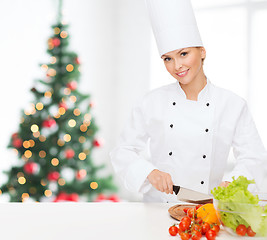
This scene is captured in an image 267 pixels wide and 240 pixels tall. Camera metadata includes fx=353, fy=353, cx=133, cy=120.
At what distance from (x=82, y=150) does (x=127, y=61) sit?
149 centimetres

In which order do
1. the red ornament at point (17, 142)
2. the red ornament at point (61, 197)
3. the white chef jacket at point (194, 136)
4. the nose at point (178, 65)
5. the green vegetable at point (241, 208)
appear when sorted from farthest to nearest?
the red ornament at point (61, 197)
the red ornament at point (17, 142)
the white chef jacket at point (194, 136)
the nose at point (178, 65)
the green vegetable at point (241, 208)

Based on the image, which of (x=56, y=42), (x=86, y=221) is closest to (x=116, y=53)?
(x=56, y=42)

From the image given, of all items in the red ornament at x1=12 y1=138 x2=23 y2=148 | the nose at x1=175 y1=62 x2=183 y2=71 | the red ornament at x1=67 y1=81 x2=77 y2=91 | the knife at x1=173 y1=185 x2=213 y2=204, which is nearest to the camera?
the knife at x1=173 y1=185 x2=213 y2=204

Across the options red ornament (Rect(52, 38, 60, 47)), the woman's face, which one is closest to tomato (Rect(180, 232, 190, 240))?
the woman's face

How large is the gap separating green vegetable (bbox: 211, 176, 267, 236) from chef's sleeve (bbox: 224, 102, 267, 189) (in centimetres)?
38

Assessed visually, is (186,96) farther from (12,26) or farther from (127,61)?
(127,61)

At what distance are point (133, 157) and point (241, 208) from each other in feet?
2.08

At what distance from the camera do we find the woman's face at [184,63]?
53.0 inches

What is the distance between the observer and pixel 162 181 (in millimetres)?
1249

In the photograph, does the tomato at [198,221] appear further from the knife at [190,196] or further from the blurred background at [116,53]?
the blurred background at [116,53]

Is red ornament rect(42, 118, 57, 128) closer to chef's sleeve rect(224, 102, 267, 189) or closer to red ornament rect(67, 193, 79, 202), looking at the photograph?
red ornament rect(67, 193, 79, 202)

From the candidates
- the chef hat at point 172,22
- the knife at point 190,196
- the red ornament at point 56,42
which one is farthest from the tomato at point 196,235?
the red ornament at point 56,42

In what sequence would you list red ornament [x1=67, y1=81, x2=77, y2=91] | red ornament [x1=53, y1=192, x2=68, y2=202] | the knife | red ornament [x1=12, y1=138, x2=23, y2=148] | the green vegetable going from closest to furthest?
the green vegetable < the knife < red ornament [x1=12, y1=138, x2=23, y2=148] < red ornament [x1=53, y1=192, x2=68, y2=202] < red ornament [x1=67, y1=81, x2=77, y2=91]

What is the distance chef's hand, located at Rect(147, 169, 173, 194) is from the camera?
48.6 inches
